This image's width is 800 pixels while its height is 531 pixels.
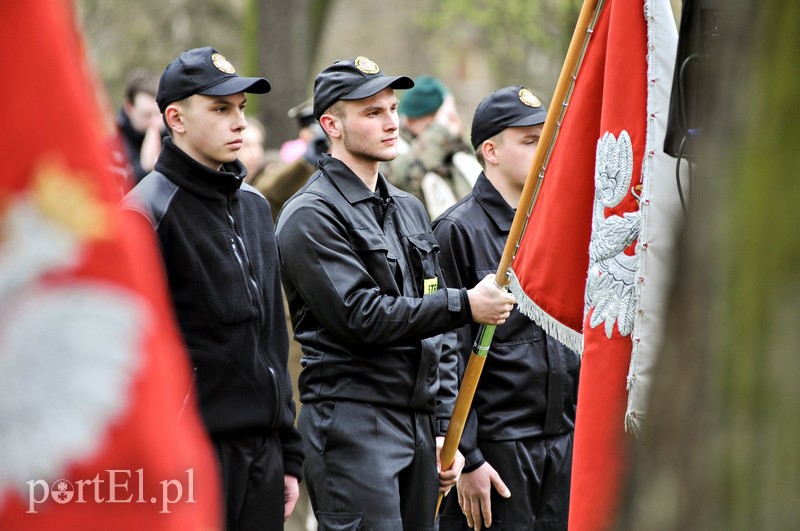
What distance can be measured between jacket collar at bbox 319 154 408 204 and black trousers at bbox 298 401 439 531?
832 mm

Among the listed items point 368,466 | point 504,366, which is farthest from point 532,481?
point 368,466

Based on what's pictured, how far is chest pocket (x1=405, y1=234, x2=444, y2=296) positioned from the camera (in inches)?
199

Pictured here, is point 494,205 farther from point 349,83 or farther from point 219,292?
point 219,292

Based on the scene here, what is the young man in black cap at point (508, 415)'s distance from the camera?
5305 mm

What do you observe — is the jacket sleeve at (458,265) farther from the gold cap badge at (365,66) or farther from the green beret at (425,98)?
the green beret at (425,98)

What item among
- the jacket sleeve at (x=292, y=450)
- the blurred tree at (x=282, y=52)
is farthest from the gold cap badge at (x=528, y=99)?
the blurred tree at (x=282, y=52)

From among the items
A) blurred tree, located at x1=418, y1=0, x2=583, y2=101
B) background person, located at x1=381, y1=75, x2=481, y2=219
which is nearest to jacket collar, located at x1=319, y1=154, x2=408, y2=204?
background person, located at x1=381, y1=75, x2=481, y2=219

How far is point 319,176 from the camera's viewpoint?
510 centimetres

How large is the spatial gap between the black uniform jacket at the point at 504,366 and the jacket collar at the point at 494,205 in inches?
0.4

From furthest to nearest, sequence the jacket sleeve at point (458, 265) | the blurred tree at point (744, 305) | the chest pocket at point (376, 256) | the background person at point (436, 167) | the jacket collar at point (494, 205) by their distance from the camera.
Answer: the background person at point (436, 167) → the jacket collar at point (494, 205) → the jacket sleeve at point (458, 265) → the chest pocket at point (376, 256) → the blurred tree at point (744, 305)

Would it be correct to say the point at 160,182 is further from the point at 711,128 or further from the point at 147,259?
the point at 711,128

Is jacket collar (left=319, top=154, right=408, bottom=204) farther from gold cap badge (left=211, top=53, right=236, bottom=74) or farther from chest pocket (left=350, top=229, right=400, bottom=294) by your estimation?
gold cap badge (left=211, top=53, right=236, bottom=74)

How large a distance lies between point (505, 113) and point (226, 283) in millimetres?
2026

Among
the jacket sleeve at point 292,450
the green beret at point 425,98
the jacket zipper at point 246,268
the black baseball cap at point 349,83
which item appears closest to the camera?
the jacket zipper at point 246,268
